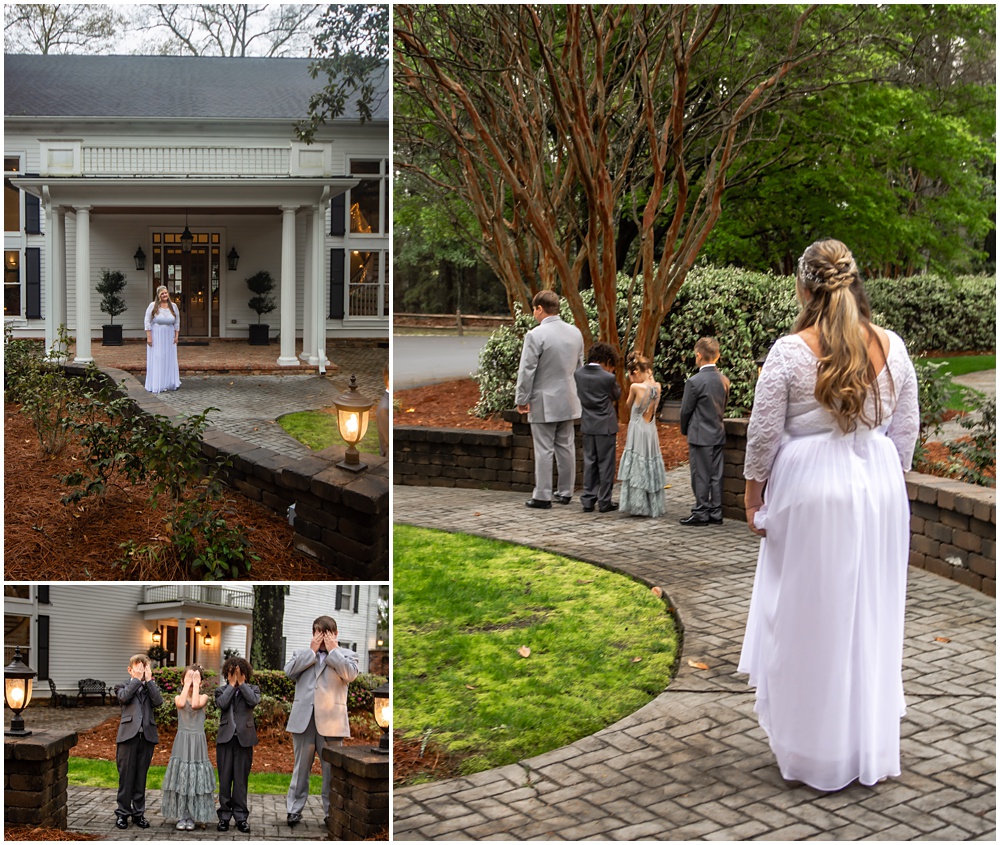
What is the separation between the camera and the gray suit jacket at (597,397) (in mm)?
8828

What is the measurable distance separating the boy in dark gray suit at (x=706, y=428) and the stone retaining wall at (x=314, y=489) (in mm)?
5649

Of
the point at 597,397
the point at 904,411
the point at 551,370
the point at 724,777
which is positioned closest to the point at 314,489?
the point at 724,777

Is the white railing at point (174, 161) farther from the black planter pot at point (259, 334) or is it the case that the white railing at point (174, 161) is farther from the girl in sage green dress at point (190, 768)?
the girl in sage green dress at point (190, 768)

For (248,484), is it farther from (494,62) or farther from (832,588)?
(494,62)

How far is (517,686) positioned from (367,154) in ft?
9.86

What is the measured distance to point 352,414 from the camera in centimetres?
271

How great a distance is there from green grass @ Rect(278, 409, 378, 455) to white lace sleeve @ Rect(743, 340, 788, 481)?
1.69 meters

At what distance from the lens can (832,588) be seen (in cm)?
383

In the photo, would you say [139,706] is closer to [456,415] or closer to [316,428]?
[316,428]

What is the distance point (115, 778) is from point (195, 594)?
78 cm

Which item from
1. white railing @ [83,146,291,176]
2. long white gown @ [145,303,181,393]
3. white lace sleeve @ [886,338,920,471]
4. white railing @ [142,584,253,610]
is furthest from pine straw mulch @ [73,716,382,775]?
white lace sleeve @ [886,338,920,471]

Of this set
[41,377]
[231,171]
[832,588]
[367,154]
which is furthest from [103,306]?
[832,588]

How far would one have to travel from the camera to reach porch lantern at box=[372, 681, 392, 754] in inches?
125

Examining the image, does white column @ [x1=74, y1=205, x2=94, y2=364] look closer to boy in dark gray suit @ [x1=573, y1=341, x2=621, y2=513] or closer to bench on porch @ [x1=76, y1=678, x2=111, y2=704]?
bench on porch @ [x1=76, y1=678, x2=111, y2=704]
